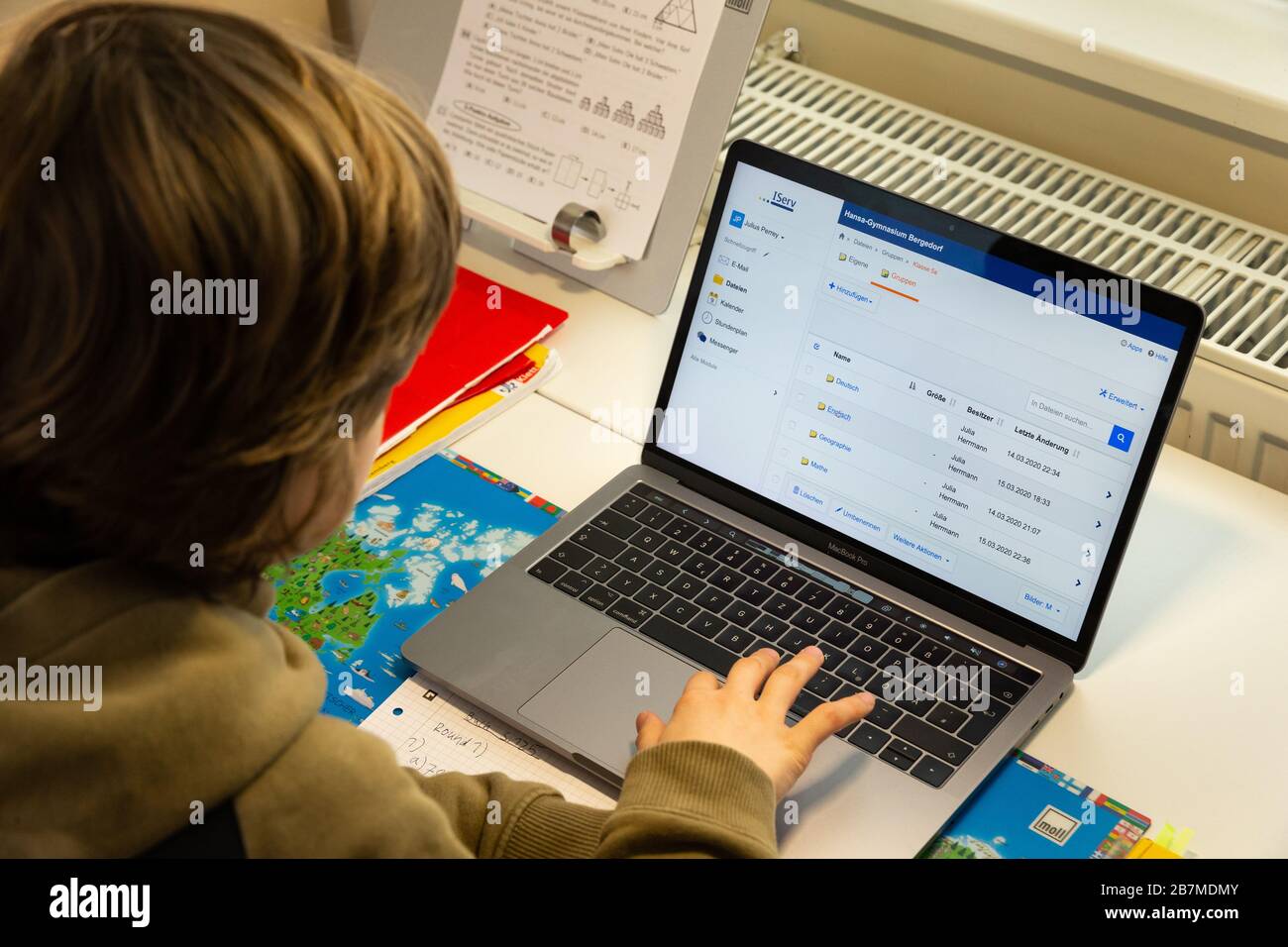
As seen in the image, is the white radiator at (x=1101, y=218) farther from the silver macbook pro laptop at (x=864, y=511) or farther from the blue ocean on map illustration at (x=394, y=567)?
the blue ocean on map illustration at (x=394, y=567)

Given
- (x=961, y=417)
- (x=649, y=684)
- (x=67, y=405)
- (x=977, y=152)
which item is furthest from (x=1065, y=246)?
(x=67, y=405)

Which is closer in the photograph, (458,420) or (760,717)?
(760,717)

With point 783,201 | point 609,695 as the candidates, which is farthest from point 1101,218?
point 609,695

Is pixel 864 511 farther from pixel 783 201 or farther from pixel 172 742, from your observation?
pixel 172 742

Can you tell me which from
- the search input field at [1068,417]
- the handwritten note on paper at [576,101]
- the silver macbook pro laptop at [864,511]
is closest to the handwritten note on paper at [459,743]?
the silver macbook pro laptop at [864,511]

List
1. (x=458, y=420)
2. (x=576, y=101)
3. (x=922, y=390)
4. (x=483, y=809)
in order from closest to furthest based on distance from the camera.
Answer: (x=483, y=809) → (x=922, y=390) → (x=458, y=420) → (x=576, y=101)

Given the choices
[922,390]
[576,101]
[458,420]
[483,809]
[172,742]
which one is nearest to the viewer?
[172,742]

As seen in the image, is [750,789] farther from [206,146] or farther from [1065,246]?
[1065,246]

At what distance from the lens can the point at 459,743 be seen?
77 centimetres

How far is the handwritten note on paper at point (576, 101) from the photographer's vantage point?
1.11 m

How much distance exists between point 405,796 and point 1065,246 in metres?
0.80

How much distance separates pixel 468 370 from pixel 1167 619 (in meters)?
0.56

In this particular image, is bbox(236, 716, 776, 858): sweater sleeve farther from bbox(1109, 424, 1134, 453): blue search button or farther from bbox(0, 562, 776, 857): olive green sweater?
bbox(1109, 424, 1134, 453): blue search button
